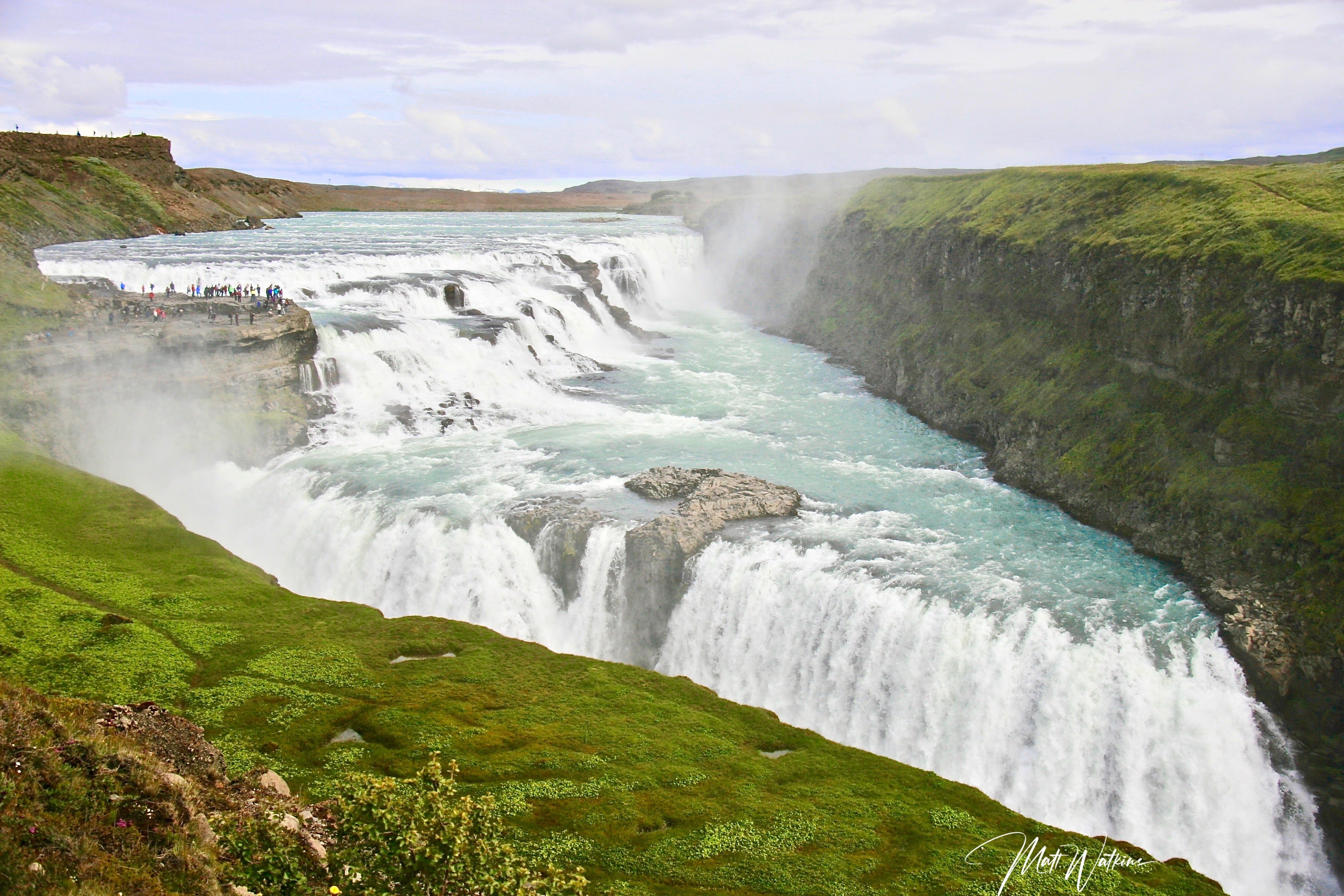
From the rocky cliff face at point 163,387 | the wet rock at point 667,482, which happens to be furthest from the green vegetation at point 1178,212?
the rocky cliff face at point 163,387

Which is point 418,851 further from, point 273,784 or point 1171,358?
point 1171,358

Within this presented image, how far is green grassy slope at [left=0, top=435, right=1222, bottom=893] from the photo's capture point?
17172 millimetres

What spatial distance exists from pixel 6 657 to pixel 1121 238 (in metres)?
43.1

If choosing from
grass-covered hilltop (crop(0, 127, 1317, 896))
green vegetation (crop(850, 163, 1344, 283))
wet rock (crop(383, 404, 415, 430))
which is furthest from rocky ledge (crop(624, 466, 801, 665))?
green vegetation (crop(850, 163, 1344, 283))

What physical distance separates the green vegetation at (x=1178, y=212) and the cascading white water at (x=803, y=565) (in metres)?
11.7

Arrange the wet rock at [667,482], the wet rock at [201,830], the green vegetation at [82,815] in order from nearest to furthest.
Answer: the green vegetation at [82,815]
the wet rock at [201,830]
the wet rock at [667,482]

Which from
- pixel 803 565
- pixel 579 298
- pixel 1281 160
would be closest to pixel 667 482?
pixel 803 565

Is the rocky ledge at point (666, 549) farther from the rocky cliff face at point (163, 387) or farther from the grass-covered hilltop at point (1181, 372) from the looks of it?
the rocky cliff face at point (163, 387)

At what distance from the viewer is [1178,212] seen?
3916 centimetres

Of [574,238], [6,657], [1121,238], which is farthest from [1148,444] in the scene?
[574,238]

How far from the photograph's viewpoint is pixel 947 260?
179ft

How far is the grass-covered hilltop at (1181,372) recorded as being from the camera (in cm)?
2744

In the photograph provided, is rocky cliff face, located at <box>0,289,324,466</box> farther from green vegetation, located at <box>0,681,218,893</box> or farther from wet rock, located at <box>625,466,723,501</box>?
green vegetation, located at <box>0,681,218,893</box>

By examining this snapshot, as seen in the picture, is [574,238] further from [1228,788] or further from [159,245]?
[1228,788]
